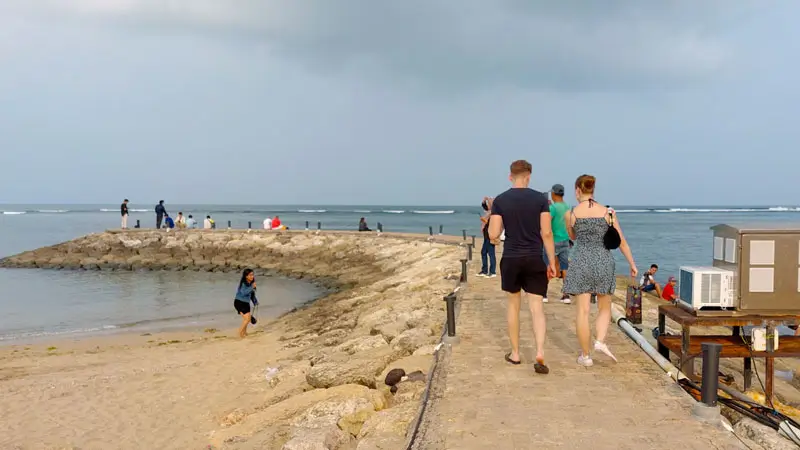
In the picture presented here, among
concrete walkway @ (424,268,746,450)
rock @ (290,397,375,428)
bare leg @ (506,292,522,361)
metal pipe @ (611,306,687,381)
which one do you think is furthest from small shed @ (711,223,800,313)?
rock @ (290,397,375,428)

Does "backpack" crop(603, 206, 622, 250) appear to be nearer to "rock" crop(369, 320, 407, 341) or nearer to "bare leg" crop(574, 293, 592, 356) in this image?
"bare leg" crop(574, 293, 592, 356)

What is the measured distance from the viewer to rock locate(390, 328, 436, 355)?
A: 8.05 m

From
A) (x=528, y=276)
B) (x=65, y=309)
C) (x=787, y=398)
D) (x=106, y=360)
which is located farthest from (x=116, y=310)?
(x=787, y=398)

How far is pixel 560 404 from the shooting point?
184 inches

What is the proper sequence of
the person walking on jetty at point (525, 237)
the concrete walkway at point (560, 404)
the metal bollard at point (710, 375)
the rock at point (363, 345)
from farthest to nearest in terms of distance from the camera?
1. the rock at point (363, 345)
2. the person walking on jetty at point (525, 237)
3. the metal bollard at point (710, 375)
4. the concrete walkway at point (560, 404)

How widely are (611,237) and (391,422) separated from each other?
283cm

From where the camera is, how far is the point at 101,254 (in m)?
33.5

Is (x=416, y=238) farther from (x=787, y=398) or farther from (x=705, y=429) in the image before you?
(x=705, y=429)

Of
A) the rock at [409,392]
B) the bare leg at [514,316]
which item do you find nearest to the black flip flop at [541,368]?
the bare leg at [514,316]

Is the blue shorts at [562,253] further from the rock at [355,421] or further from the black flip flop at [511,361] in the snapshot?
the rock at [355,421]

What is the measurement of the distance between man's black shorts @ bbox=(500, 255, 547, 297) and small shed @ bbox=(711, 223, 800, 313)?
2.50 metres

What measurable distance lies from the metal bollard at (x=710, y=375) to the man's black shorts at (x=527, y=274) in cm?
148

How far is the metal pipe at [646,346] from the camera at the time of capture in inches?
218

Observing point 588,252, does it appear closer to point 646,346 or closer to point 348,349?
point 646,346
